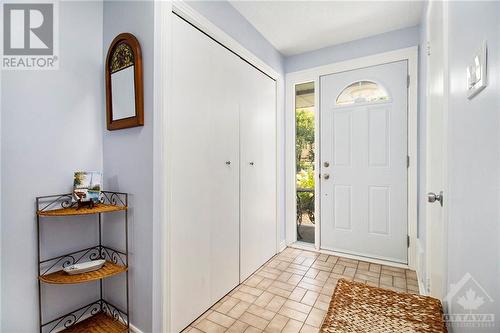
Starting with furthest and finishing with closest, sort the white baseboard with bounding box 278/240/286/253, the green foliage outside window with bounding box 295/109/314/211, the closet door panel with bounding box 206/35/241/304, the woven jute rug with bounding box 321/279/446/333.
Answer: the green foliage outside window with bounding box 295/109/314/211 → the white baseboard with bounding box 278/240/286/253 → the closet door panel with bounding box 206/35/241/304 → the woven jute rug with bounding box 321/279/446/333

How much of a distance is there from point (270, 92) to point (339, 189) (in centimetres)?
141

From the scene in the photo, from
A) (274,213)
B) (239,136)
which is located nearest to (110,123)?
(239,136)

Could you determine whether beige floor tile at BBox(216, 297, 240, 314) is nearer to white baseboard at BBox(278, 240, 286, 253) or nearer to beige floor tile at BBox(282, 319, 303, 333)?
beige floor tile at BBox(282, 319, 303, 333)

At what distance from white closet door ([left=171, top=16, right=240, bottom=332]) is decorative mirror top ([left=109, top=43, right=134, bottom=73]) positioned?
278 mm

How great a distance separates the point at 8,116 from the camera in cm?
132

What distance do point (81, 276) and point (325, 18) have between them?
285cm

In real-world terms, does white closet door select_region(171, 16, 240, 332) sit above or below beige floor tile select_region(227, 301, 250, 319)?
above

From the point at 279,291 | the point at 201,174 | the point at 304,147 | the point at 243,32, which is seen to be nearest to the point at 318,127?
the point at 304,147

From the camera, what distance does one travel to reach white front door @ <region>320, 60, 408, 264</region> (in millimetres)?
2512

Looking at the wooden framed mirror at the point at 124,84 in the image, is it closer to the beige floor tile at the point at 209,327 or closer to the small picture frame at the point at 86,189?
the small picture frame at the point at 86,189

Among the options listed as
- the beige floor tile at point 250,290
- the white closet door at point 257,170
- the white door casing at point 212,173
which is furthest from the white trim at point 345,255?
the beige floor tile at point 250,290

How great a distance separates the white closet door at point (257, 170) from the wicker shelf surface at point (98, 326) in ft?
3.37

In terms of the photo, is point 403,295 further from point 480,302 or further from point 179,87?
point 179,87

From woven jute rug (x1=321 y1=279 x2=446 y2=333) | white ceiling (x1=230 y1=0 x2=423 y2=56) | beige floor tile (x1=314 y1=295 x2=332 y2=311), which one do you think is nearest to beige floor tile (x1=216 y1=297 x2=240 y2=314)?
beige floor tile (x1=314 y1=295 x2=332 y2=311)
